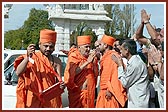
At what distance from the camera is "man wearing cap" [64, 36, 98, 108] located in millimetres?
5402

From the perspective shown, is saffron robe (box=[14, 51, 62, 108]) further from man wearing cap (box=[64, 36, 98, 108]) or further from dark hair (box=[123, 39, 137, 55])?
dark hair (box=[123, 39, 137, 55])

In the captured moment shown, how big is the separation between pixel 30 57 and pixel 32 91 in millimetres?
415

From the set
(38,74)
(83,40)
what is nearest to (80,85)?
(83,40)

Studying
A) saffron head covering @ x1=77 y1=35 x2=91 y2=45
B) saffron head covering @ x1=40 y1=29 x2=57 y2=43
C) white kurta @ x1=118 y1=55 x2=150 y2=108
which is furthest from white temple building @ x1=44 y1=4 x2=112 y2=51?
white kurta @ x1=118 y1=55 x2=150 y2=108

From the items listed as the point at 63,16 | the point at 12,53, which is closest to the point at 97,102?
the point at 12,53

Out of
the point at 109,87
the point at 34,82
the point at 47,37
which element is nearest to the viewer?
the point at 34,82

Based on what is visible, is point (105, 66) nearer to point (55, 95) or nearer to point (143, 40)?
point (143, 40)

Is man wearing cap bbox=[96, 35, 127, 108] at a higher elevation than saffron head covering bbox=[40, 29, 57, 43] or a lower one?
lower

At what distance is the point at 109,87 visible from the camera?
17.4ft

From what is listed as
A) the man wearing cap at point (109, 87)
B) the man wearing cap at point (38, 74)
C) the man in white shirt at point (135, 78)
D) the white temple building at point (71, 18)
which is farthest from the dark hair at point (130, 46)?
the white temple building at point (71, 18)

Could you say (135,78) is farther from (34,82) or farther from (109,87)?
(34,82)

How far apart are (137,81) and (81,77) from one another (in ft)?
3.51

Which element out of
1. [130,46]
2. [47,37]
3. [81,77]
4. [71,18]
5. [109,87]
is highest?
[71,18]

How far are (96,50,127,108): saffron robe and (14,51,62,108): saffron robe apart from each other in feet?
2.82
